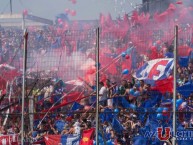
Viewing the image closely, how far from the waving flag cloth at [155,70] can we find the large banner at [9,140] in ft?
11.3

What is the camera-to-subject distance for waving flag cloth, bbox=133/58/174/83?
13438 mm

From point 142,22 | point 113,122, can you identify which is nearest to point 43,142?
point 113,122

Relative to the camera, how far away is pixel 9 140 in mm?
11953

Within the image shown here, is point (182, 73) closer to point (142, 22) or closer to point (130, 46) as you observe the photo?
point (130, 46)

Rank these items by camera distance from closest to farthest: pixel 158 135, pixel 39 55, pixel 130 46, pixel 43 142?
pixel 158 135 < pixel 43 142 < pixel 39 55 < pixel 130 46

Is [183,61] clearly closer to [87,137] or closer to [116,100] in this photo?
[116,100]

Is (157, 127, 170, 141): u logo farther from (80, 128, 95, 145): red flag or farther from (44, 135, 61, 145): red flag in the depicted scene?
(44, 135, 61, 145): red flag

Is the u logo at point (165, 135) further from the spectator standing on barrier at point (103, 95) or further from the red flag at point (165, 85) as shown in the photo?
the spectator standing on barrier at point (103, 95)

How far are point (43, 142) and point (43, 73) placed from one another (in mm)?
2493

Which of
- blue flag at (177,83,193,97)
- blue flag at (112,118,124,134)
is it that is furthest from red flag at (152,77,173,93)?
blue flag at (112,118,124,134)

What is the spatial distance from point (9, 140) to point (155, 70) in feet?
11.9

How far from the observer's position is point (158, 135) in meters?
11.0

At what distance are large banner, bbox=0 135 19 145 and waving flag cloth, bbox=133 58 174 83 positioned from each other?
3430 millimetres

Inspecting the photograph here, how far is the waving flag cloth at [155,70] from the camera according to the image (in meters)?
13.4
